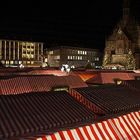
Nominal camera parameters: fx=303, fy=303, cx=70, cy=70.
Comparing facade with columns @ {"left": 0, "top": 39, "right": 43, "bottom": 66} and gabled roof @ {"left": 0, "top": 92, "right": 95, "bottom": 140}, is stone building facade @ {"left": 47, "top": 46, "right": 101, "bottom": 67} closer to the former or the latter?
facade with columns @ {"left": 0, "top": 39, "right": 43, "bottom": 66}

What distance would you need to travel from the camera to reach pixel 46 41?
182 m

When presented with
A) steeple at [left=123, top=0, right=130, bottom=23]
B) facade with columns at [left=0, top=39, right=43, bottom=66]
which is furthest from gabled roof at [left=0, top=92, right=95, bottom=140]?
facade with columns at [left=0, top=39, right=43, bottom=66]

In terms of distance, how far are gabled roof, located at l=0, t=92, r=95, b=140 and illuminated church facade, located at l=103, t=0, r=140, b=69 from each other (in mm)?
107428

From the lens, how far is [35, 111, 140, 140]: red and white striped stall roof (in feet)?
29.8

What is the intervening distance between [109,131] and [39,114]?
295cm

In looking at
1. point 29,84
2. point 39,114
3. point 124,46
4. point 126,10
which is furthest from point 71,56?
point 39,114

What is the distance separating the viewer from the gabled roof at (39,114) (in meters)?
8.04

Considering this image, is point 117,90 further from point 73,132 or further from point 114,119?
point 73,132

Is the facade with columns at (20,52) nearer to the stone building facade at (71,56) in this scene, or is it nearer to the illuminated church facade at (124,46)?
the stone building facade at (71,56)

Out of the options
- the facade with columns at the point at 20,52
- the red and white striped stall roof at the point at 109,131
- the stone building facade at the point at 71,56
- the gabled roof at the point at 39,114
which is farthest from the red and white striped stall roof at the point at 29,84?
the facade with columns at the point at 20,52

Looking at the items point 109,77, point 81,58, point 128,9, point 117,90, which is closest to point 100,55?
point 81,58

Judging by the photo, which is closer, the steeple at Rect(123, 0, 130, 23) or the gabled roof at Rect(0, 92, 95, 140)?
the gabled roof at Rect(0, 92, 95, 140)

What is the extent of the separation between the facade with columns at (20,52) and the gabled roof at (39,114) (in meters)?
133

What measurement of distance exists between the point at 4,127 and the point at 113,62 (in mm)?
118504
